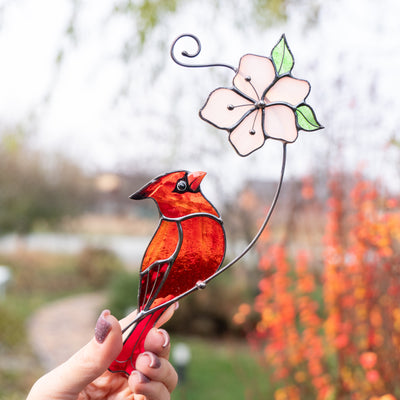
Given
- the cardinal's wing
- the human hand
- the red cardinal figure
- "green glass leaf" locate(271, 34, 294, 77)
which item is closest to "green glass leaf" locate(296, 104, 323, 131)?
"green glass leaf" locate(271, 34, 294, 77)

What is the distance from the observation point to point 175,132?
5.30 metres

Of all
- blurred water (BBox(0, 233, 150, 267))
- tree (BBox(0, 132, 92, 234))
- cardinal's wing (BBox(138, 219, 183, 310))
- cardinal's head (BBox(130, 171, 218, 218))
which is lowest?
blurred water (BBox(0, 233, 150, 267))

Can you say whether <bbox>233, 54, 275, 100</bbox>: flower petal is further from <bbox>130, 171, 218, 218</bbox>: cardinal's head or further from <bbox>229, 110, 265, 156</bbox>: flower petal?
<bbox>130, 171, 218, 218</bbox>: cardinal's head

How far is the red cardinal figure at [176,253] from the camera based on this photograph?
3.43 ft

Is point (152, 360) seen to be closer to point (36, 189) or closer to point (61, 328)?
point (61, 328)

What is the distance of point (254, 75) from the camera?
3.54 ft

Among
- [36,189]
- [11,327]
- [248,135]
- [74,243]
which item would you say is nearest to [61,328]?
[11,327]

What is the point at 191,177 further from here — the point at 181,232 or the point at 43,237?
the point at 43,237

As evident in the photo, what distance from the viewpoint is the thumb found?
0.94 metres

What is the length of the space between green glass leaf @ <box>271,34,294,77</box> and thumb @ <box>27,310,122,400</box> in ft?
2.43

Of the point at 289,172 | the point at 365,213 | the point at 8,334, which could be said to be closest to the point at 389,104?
the point at 365,213

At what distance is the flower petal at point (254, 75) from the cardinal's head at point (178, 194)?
10.0 inches

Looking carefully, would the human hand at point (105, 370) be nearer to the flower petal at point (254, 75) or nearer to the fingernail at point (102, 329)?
the fingernail at point (102, 329)

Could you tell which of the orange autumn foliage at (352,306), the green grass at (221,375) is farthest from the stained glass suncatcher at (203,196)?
the green grass at (221,375)
